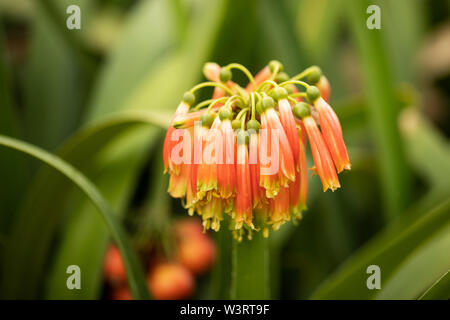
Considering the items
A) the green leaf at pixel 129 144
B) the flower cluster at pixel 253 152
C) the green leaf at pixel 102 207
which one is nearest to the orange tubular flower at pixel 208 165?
the flower cluster at pixel 253 152

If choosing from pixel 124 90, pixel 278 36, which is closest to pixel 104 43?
pixel 124 90

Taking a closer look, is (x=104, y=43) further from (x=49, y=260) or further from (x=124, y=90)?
(x=49, y=260)

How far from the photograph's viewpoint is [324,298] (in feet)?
1.28

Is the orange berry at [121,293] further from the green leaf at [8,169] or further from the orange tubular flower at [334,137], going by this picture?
the orange tubular flower at [334,137]

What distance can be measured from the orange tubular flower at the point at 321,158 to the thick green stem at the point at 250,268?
0.24 feet

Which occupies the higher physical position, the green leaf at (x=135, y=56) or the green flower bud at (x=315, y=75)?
the green leaf at (x=135, y=56)

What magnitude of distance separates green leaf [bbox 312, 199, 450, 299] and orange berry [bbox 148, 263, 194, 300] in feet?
0.60

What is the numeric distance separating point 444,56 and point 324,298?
852mm

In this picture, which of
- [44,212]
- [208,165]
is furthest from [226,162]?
[44,212]

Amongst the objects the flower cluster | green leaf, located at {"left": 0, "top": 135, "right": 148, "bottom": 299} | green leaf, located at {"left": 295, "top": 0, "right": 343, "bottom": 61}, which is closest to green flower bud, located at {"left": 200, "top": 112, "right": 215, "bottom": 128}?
the flower cluster

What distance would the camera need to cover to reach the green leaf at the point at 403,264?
381 millimetres

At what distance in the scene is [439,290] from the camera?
0.33 metres

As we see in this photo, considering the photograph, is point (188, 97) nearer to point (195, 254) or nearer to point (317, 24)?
point (195, 254)

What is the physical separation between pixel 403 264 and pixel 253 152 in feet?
0.68
